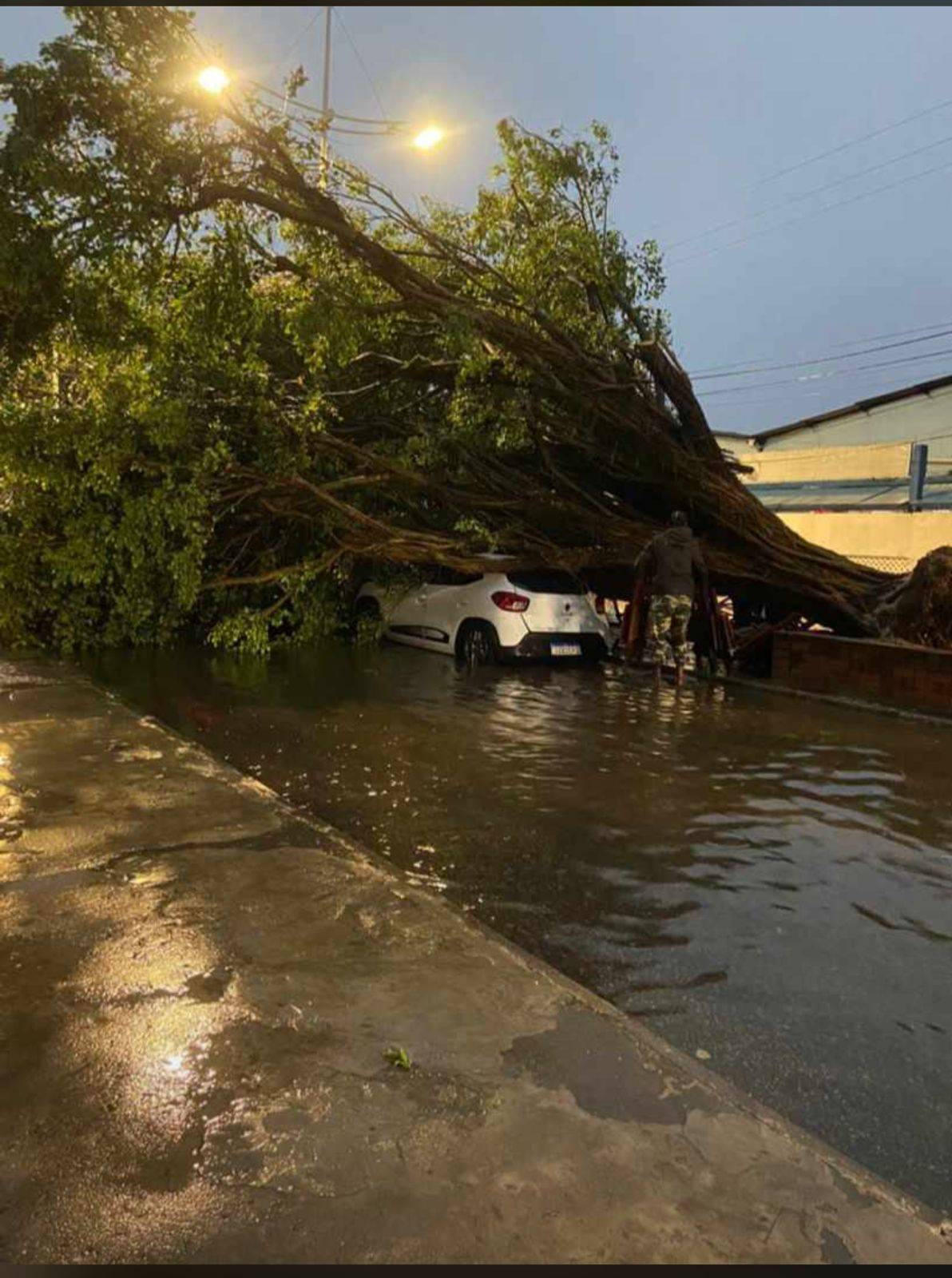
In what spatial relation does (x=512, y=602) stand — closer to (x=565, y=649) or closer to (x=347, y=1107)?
(x=565, y=649)

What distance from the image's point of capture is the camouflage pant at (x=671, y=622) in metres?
11.8

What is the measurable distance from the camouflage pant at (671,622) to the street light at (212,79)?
708cm

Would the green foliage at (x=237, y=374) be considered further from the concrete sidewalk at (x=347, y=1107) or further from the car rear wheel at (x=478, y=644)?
the concrete sidewalk at (x=347, y=1107)

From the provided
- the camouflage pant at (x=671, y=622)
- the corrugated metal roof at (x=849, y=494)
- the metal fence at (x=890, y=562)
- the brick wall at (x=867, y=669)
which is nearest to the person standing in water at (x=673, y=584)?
the camouflage pant at (x=671, y=622)

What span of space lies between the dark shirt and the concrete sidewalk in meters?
8.01

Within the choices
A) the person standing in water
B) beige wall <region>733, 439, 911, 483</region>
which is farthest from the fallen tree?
beige wall <region>733, 439, 911, 483</region>

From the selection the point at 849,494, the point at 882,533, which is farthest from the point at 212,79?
the point at 849,494

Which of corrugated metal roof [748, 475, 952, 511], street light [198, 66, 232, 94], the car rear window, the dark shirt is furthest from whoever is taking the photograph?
corrugated metal roof [748, 475, 952, 511]

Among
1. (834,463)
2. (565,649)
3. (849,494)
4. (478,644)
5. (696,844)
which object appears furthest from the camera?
(834,463)

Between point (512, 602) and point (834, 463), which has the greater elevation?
point (834, 463)

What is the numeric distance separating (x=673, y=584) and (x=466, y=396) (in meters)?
3.69

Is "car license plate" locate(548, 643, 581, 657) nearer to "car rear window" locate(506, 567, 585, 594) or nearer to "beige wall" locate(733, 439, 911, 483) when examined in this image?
"car rear window" locate(506, 567, 585, 594)

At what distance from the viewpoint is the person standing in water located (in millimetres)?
11797

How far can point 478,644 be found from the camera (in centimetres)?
1313
